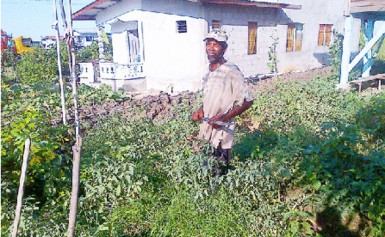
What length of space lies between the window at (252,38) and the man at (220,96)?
Answer: 9.22 m

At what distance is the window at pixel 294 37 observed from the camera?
44.8 ft

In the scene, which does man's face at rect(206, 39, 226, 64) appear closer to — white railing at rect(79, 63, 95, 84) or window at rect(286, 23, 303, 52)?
white railing at rect(79, 63, 95, 84)

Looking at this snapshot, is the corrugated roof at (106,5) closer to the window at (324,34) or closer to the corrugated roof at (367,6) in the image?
the window at (324,34)

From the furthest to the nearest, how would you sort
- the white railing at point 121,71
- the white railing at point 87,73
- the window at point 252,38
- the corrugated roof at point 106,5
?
the white railing at point 87,73 → the window at point 252,38 → the white railing at point 121,71 → the corrugated roof at point 106,5

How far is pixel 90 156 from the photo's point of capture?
3676 millimetres

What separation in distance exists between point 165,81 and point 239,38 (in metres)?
3.20

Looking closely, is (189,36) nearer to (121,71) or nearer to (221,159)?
(121,71)

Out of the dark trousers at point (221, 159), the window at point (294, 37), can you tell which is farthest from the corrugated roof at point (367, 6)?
the window at point (294, 37)

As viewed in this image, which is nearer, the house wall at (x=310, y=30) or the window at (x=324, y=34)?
the house wall at (x=310, y=30)

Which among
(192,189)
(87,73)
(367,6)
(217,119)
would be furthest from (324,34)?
(192,189)

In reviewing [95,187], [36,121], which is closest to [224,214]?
[95,187]

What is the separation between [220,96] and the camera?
302 centimetres

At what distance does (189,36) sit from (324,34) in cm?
910

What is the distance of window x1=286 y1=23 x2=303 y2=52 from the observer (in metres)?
13.6
